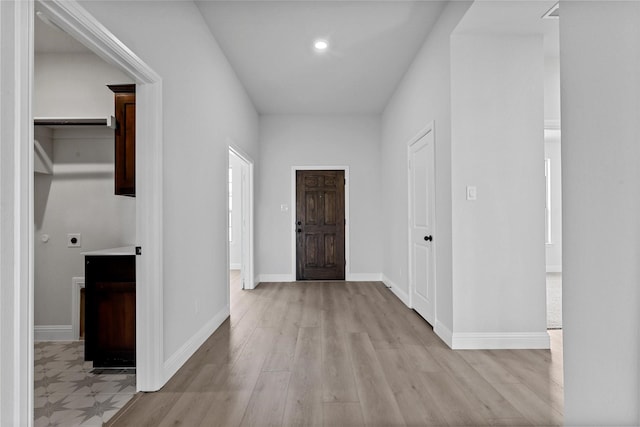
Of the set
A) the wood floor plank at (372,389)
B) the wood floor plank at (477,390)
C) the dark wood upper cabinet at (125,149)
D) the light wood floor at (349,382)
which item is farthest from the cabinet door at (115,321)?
the wood floor plank at (477,390)

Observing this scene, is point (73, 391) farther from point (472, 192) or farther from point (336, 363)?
point (472, 192)

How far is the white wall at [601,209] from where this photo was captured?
4.00ft

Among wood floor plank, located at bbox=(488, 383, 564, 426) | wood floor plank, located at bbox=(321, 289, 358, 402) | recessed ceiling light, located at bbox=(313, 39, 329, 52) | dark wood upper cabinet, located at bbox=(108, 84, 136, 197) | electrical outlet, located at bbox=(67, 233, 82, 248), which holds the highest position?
recessed ceiling light, located at bbox=(313, 39, 329, 52)

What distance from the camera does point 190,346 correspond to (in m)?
2.88

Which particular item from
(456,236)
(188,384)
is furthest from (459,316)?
(188,384)

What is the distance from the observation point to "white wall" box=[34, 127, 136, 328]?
333 centimetres

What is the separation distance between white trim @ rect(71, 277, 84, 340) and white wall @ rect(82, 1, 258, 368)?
1162mm

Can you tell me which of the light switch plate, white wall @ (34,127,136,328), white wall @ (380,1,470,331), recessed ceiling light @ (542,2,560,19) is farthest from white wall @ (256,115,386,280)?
recessed ceiling light @ (542,2,560,19)

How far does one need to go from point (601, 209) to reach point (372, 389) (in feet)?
5.38

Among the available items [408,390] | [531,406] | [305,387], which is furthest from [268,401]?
[531,406]

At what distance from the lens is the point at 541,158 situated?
304 cm

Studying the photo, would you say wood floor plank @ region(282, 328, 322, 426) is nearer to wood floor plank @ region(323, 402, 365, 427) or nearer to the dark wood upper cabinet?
wood floor plank @ region(323, 402, 365, 427)
